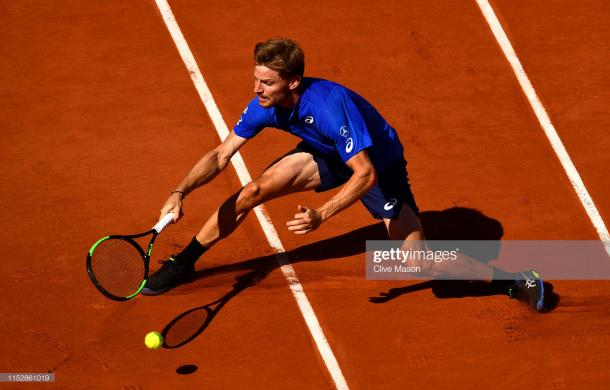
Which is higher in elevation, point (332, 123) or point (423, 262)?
point (332, 123)

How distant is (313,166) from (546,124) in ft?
11.1

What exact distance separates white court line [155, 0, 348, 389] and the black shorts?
102 centimetres

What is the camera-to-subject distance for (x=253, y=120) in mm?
7637

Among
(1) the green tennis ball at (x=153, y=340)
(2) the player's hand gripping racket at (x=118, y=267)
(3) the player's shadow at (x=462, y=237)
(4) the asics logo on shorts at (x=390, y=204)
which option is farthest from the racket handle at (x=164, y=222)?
(3) the player's shadow at (x=462, y=237)

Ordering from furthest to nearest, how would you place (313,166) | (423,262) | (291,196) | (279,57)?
(291,196) < (423,262) < (313,166) < (279,57)

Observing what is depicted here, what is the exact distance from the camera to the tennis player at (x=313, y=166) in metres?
7.17

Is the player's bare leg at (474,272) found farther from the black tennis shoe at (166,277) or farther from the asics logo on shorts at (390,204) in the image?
the black tennis shoe at (166,277)

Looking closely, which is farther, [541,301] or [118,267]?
[541,301]

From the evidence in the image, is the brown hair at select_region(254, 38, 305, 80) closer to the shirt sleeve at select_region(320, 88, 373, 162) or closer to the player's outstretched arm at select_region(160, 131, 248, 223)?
the shirt sleeve at select_region(320, 88, 373, 162)

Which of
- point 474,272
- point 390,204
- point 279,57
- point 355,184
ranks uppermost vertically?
point 279,57

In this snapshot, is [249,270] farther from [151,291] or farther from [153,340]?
[153,340]

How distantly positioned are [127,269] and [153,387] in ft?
3.19

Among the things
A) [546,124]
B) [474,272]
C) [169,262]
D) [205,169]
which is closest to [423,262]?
[474,272]

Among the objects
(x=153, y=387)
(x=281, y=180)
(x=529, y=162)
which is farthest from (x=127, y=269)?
(x=529, y=162)
